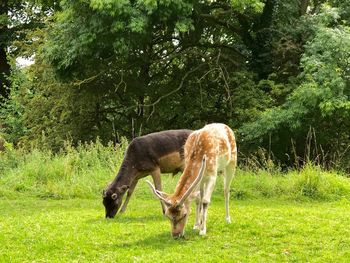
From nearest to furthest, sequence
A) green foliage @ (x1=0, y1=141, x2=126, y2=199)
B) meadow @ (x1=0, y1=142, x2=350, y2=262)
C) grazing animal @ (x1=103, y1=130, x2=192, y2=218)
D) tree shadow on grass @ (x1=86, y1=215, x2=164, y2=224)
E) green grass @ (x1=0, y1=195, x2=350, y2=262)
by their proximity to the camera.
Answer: green grass @ (x1=0, y1=195, x2=350, y2=262) → meadow @ (x1=0, y1=142, x2=350, y2=262) → tree shadow on grass @ (x1=86, y1=215, x2=164, y2=224) → grazing animal @ (x1=103, y1=130, x2=192, y2=218) → green foliage @ (x1=0, y1=141, x2=126, y2=199)

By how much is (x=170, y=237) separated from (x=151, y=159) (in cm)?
262

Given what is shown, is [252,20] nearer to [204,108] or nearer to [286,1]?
[286,1]

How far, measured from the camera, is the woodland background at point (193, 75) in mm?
15828

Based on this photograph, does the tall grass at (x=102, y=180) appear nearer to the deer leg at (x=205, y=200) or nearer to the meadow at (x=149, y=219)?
the meadow at (x=149, y=219)

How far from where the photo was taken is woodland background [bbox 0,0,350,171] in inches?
623

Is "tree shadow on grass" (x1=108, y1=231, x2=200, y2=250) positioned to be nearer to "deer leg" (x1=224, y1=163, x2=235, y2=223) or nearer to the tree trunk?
"deer leg" (x1=224, y1=163, x2=235, y2=223)

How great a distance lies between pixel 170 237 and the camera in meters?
7.83

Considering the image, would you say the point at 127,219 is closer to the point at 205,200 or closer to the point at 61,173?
the point at 205,200

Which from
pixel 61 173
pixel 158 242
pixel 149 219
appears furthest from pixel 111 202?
pixel 61 173

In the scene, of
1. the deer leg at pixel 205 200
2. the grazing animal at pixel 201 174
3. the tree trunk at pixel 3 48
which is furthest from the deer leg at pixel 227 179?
the tree trunk at pixel 3 48

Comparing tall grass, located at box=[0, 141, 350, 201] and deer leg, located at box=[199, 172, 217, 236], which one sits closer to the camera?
deer leg, located at box=[199, 172, 217, 236]

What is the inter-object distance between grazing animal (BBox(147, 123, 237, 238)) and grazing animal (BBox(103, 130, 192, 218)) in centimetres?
175

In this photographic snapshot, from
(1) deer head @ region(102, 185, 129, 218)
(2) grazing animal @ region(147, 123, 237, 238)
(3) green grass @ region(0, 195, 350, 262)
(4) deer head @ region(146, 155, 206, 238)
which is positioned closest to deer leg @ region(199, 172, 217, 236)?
(2) grazing animal @ region(147, 123, 237, 238)

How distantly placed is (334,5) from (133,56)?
6537mm
